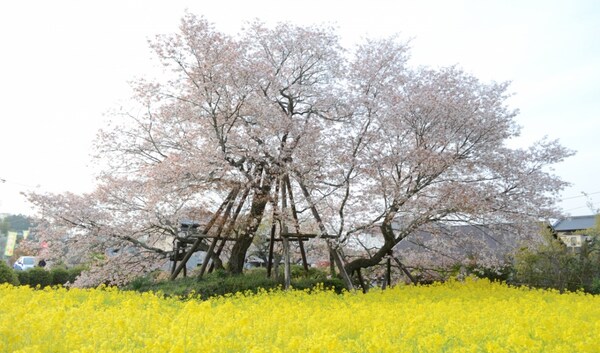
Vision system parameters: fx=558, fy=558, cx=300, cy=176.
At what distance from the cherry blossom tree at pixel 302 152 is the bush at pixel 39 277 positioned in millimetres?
8012

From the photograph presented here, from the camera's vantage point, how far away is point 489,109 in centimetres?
1327

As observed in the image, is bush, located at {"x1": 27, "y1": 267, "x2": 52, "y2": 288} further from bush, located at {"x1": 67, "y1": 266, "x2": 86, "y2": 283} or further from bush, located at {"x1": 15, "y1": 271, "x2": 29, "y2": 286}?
bush, located at {"x1": 67, "y1": 266, "x2": 86, "y2": 283}

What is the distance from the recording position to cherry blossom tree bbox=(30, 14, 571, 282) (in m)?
12.5

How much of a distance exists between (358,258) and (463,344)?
29.3ft

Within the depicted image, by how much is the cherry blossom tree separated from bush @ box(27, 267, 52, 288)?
801 cm

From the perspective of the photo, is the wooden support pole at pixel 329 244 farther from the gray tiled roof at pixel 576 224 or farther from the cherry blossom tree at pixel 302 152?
the gray tiled roof at pixel 576 224

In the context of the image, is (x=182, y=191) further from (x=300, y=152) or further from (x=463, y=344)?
(x=463, y=344)

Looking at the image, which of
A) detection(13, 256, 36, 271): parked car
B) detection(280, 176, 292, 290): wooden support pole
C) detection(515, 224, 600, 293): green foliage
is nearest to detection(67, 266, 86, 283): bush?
detection(13, 256, 36, 271): parked car

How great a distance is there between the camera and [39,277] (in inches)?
830

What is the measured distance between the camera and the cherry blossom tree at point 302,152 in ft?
41.0

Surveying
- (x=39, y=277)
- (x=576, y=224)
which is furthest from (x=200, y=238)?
(x=576, y=224)

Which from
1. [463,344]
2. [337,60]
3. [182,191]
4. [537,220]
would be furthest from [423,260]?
[463,344]

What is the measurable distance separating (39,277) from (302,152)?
13533 mm

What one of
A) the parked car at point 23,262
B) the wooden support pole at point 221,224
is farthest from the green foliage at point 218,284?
the parked car at point 23,262
